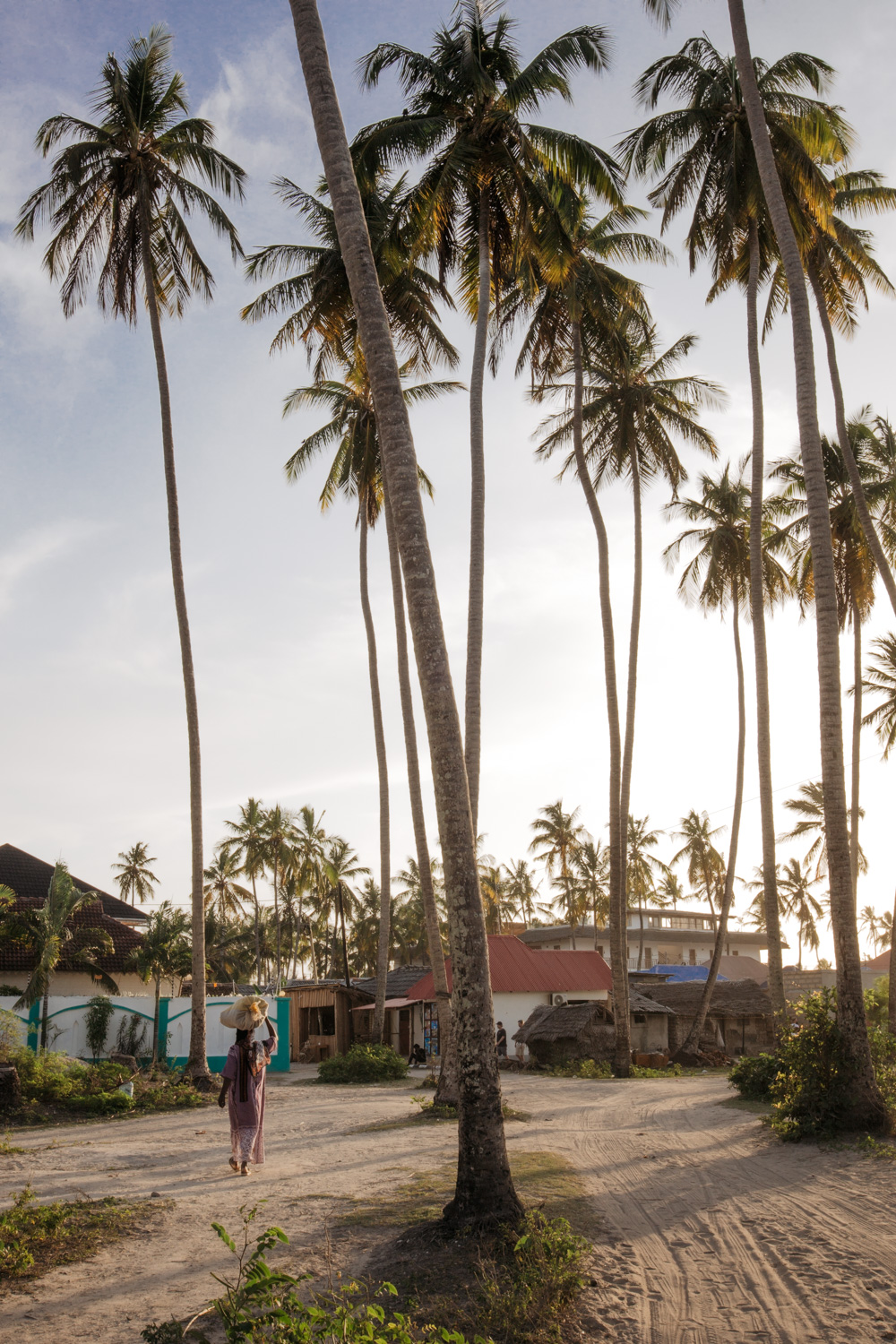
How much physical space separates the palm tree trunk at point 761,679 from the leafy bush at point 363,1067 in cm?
1078

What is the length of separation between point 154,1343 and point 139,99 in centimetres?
2163

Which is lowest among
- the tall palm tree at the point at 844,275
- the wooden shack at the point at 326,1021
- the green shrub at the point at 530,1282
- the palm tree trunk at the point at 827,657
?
the wooden shack at the point at 326,1021

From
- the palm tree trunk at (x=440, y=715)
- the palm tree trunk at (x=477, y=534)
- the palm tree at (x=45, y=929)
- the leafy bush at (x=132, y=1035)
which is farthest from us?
the leafy bush at (x=132, y=1035)

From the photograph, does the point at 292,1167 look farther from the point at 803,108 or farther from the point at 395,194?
the point at 803,108

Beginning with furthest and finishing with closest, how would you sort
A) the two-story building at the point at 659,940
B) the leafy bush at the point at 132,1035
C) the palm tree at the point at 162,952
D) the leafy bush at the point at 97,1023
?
the two-story building at the point at 659,940 → the palm tree at the point at 162,952 → the leafy bush at the point at 132,1035 → the leafy bush at the point at 97,1023

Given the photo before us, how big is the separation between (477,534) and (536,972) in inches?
970

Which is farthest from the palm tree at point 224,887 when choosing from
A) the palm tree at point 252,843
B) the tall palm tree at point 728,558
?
the tall palm tree at point 728,558

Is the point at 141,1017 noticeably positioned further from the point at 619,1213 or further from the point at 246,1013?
the point at 619,1213

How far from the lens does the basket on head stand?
9.32 meters

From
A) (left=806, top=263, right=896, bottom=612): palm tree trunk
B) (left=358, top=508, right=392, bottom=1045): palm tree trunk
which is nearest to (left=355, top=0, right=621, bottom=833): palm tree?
(left=806, top=263, right=896, bottom=612): palm tree trunk

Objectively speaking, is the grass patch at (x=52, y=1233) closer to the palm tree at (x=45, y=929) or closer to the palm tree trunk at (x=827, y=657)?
the palm tree trunk at (x=827, y=657)

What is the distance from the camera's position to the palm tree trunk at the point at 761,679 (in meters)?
18.7

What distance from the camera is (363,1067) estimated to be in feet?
81.1

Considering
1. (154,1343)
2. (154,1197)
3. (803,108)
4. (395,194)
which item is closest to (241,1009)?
(154,1197)
